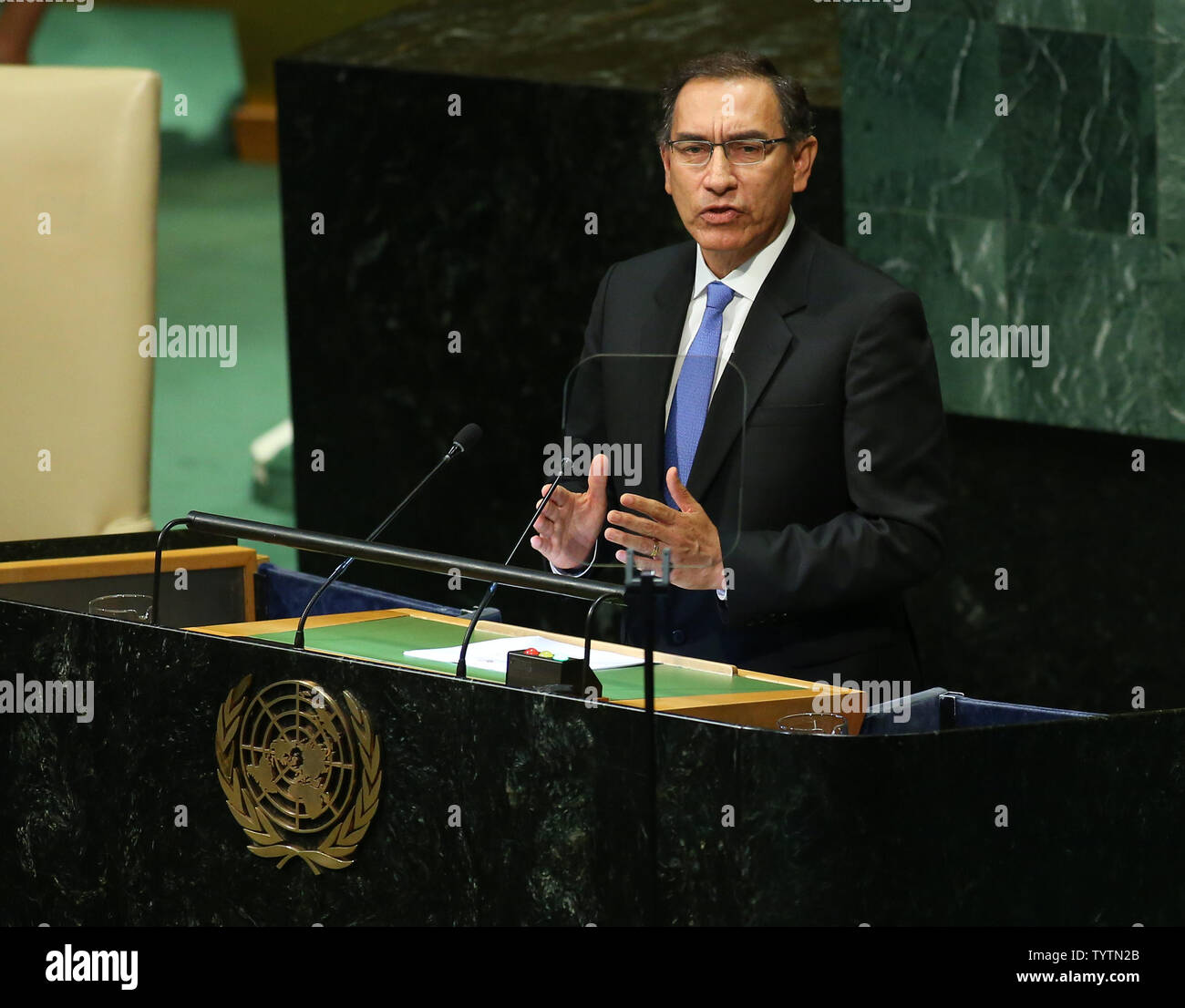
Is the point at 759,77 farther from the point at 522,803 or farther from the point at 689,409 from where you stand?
the point at 522,803

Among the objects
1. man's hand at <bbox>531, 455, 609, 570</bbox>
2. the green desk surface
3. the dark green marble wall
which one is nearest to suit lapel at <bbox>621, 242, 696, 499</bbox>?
man's hand at <bbox>531, 455, 609, 570</bbox>

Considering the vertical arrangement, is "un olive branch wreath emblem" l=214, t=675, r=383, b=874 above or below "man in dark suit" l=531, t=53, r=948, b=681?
below

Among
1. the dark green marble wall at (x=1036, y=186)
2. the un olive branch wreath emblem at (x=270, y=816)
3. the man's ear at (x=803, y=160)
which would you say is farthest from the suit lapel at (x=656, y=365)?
the dark green marble wall at (x=1036, y=186)

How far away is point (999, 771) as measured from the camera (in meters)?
2.32

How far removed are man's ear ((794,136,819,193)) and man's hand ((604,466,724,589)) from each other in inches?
27.1

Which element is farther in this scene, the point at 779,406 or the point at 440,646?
the point at 779,406

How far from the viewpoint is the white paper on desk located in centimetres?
272

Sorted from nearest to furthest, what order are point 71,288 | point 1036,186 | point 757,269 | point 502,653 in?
1. point 502,653
2. point 757,269
3. point 71,288
4. point 1036,186

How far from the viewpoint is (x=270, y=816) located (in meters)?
2.65

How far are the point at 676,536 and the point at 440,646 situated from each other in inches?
16.1

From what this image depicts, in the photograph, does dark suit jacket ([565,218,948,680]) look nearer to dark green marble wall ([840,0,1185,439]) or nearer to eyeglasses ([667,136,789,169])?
eyeglasses ([667,136,789,169])

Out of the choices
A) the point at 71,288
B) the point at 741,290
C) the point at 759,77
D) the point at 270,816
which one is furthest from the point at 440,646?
the point at 71,288

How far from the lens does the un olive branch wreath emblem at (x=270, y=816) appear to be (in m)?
2.57
